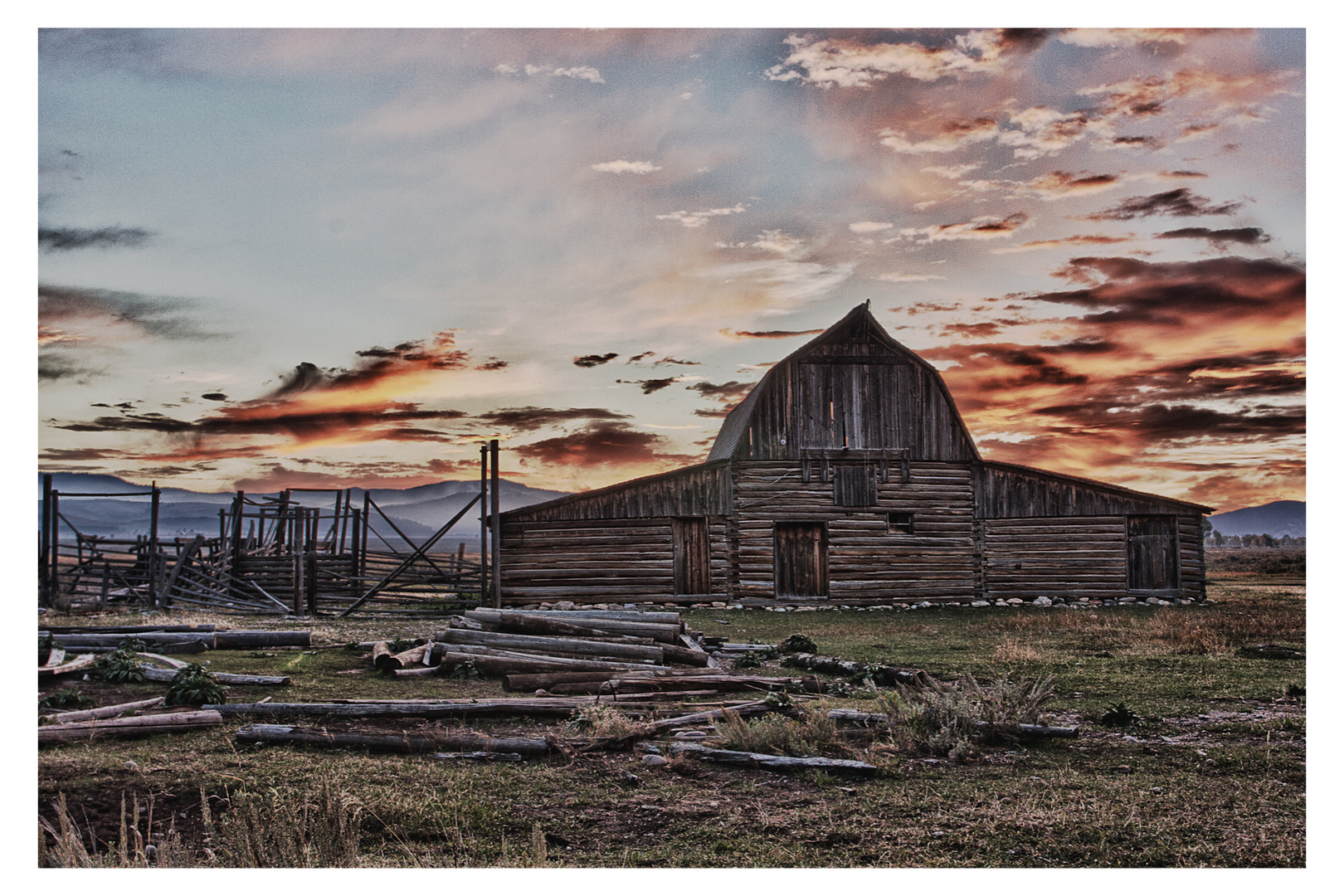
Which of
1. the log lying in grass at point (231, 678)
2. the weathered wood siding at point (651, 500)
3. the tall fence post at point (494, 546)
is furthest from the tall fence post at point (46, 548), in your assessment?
the log lying in grass at point (231, 678)

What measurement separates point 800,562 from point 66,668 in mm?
18103

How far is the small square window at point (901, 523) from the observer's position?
25147mm

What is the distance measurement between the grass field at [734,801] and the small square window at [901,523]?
49.2 feet

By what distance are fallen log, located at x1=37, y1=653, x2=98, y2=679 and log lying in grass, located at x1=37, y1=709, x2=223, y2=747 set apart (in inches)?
109

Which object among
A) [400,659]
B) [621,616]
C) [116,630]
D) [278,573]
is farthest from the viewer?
[278,573]

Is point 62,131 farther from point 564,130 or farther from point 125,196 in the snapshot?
point 564,130

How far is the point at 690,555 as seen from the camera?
80.3ft

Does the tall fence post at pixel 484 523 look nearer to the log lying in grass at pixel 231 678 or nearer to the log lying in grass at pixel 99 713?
the log lying in grass at pixel 231 678

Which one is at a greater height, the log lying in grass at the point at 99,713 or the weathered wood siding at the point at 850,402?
the weathered wood siding at the point at 850,402

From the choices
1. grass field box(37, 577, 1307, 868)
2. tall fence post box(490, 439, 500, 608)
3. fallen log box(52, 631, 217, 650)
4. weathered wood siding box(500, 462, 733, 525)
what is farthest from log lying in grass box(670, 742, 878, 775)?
weathered wood siding box(500, 462, 733, 525)

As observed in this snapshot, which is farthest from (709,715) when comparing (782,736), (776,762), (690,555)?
(690,555)

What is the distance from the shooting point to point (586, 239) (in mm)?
12047

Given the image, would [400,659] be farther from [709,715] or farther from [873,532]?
[873,532]
